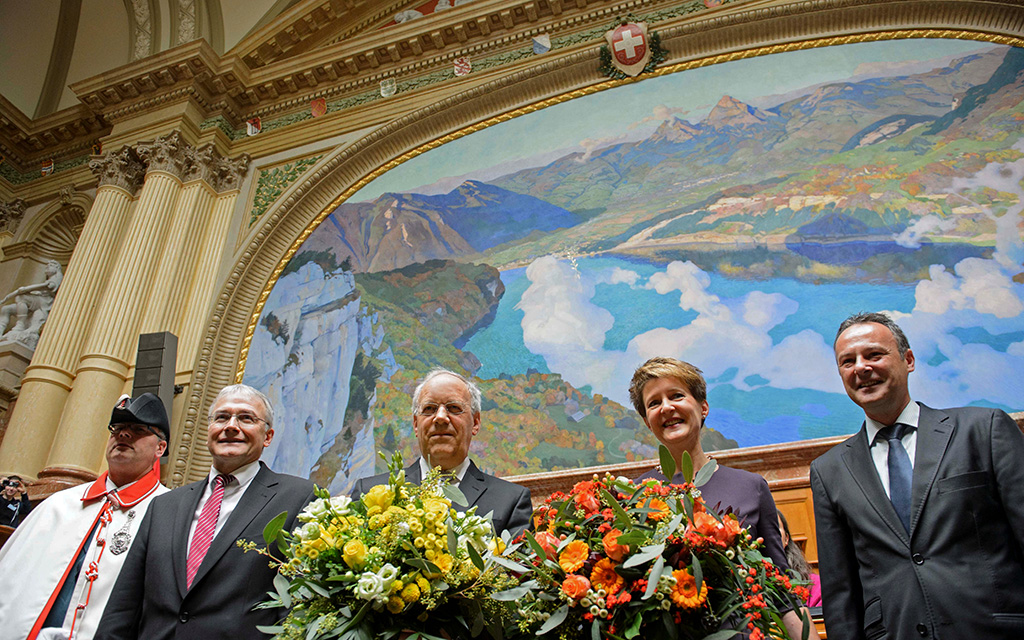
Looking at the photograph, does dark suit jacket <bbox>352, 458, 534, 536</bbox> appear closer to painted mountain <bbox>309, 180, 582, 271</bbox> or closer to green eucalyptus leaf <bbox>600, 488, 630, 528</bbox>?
green eucalyptus leaf <bbox>600, 488, 630, 528</bbox>

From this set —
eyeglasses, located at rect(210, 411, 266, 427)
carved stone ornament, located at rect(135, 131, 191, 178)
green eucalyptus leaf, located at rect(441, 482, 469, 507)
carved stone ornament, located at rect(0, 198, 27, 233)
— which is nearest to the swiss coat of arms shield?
carved stone ornament, located at rect(135, 131, 191, 178)

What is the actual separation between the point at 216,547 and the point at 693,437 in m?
1.55

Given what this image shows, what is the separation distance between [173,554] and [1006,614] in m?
2.33

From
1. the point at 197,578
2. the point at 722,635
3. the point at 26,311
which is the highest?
the point at 26,311

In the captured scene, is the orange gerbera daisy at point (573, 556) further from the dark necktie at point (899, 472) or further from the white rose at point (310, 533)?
the dark necktie at point (899, 472)

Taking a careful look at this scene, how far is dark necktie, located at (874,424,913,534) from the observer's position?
6.16 feet

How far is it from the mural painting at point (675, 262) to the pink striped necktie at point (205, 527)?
10.7 feet

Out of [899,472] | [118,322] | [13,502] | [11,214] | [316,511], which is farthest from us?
[11,214]

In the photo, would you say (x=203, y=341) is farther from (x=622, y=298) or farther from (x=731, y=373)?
(x=731, y=373)

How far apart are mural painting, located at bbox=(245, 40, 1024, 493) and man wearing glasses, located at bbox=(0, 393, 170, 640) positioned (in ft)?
10.2

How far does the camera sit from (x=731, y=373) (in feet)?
17.3

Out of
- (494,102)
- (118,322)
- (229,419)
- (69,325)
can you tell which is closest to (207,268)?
(118,322)

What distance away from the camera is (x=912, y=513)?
1.84 m

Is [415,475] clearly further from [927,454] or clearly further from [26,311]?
[26,311]
